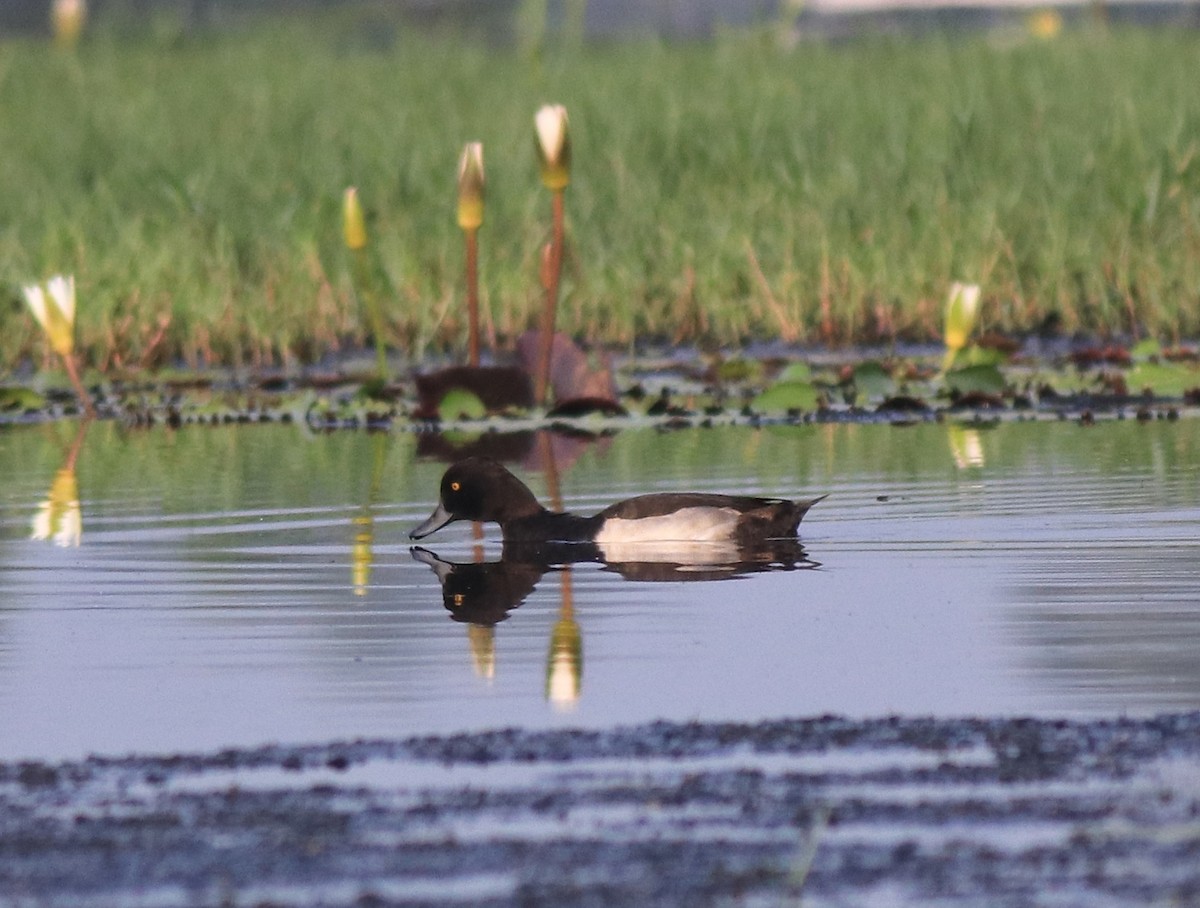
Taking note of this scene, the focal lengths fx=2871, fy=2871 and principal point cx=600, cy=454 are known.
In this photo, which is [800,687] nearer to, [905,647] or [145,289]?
[905,647]

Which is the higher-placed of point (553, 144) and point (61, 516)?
point (553, 144)

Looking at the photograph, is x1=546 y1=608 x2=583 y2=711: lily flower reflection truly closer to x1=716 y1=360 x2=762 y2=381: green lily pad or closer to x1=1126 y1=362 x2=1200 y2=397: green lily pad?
x1=1126 y1=362 x2=1200 y2=397: green lily pad

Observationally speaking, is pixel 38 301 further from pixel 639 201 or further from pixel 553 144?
pixel 639 201

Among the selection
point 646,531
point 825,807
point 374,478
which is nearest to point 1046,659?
point 825,807

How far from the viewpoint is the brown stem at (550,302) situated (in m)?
11.6

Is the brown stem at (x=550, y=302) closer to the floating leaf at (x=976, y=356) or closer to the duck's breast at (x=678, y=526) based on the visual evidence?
the floating leaf at (x=976, y=356)

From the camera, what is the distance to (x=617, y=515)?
832 centimetres

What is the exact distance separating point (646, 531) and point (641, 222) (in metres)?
6.75

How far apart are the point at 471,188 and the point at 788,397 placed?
1573 millimetres

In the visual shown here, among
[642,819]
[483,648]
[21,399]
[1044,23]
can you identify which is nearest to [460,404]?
[21,399]

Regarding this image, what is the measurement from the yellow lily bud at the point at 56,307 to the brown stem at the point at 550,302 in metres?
1.96

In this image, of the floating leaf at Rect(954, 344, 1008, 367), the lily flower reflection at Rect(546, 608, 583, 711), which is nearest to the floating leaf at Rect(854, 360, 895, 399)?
the floating leaf at Rect(954, 344, 1008, 367)

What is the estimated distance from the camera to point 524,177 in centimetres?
1563

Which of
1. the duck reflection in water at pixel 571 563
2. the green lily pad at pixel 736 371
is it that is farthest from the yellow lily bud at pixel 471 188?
the duck reflection in water at pixel 571 563
